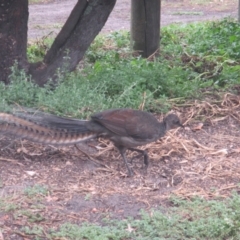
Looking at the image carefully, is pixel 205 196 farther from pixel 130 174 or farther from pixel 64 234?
pixel 64 234

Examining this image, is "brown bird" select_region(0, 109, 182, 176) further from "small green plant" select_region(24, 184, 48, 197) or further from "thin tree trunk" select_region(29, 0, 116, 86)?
"thin tree trunk" select_region(29, 0, 116, 86)

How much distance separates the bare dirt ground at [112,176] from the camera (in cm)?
524

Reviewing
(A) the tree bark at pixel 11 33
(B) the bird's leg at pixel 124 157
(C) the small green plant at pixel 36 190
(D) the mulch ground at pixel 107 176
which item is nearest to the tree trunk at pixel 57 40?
(A) the tree bark at pixel 11 33

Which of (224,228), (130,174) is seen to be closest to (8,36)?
(130,174)

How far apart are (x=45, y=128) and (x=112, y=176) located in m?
0.76

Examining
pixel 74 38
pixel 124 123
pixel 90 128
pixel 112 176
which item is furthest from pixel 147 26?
pixel 112 176

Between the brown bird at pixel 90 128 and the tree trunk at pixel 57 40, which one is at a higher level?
the tree trunk at pixel 57 40

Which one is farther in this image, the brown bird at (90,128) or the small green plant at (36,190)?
the brown bird at (90,128)

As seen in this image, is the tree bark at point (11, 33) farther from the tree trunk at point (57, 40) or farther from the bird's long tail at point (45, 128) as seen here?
the bird's long tail at point (45, 128)

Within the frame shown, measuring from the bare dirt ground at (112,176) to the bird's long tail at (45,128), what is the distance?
1.03 feet

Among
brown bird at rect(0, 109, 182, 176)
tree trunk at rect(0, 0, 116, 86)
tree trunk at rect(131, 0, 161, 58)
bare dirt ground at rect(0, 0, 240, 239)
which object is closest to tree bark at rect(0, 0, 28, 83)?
tree trunk at rect(0, 0, 116, 86)

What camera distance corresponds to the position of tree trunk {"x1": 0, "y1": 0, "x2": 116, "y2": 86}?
7.49 m

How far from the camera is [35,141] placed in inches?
235

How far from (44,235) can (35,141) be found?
133 centimetres
